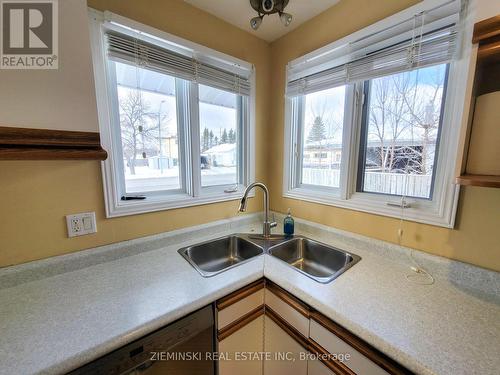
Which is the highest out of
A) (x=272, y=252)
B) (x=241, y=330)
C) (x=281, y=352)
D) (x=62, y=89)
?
(x=62, y=89)

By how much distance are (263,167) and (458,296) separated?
140cm

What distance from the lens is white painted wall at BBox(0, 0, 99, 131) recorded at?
0.70 metres

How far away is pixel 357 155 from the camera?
132cm

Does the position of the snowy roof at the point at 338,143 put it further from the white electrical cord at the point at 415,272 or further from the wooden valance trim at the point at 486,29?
the wooden valance trim at the point at 486,29

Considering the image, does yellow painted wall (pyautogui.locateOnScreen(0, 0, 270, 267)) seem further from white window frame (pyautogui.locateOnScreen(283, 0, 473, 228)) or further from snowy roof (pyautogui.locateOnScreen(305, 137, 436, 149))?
snowy roof (pyautogui.locateOnScreen(305, 137, 436, 149))

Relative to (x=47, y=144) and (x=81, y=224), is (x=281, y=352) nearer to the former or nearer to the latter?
(x=81, y=224)

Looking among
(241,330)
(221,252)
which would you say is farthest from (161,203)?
(241,330)

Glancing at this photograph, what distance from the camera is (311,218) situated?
5.15ft

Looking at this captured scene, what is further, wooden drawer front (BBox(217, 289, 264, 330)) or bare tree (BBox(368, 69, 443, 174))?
bare tree (BBox(368, 69, 443, 174))

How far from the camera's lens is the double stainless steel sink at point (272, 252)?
1.30 meters

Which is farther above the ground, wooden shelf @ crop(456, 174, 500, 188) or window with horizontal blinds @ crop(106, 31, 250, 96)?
window with horizontal blinds @ crop(106, 31, 250, 96)

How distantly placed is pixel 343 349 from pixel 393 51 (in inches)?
54.6

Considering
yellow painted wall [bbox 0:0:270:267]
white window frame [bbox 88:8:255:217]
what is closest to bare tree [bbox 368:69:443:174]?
white window frame [bbox 88:8:255:217]

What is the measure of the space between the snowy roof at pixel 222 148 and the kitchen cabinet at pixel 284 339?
985 mm
